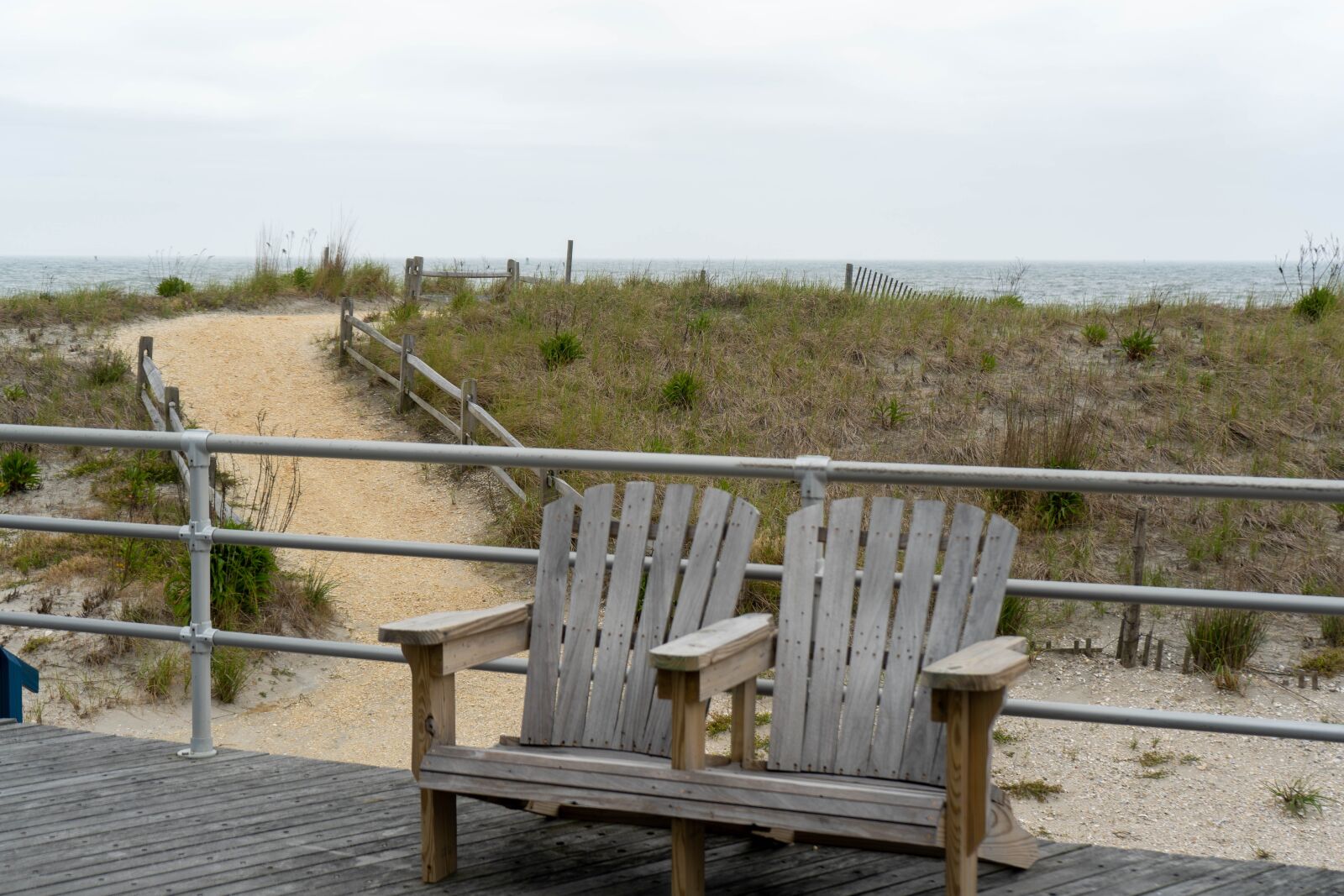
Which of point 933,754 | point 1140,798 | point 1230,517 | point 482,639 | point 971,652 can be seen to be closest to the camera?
point 971,652

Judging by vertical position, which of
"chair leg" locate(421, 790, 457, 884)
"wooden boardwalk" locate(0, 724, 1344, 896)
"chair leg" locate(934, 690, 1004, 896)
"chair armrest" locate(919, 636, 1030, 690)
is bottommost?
"wooden boardwalk" locate(0, 724, 1344, 896)

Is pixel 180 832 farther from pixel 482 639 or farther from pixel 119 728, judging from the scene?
pixel 119 728

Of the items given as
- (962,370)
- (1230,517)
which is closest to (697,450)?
(962,370)

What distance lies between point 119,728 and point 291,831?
5.14 m

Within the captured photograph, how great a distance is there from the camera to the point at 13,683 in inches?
163

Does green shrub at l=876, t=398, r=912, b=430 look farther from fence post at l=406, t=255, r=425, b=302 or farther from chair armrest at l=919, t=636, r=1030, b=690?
chair armrest at l=919, t=636, r=1030, b=690

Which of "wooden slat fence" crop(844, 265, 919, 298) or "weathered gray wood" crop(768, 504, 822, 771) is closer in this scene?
"weathered gray wood" crop(768, 504, 822, 771)

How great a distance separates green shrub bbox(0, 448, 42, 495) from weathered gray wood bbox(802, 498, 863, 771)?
11476mm

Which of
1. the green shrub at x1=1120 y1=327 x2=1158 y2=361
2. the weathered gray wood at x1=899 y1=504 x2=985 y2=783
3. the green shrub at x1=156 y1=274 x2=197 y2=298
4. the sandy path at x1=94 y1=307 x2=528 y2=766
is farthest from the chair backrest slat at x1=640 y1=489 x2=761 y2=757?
the green shrub at x1=156 y1=274 x2=197 y2=298

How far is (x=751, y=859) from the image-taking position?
3.05 m

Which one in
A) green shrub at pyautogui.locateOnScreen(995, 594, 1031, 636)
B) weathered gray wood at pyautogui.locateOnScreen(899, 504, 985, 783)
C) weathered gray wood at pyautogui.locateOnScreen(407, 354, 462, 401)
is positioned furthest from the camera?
weathered gray wood at pyautogui.locateOnScreen(407, 354, 462, 401)

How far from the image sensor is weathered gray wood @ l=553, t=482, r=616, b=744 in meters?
3.09

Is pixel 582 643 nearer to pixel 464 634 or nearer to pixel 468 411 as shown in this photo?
pixel 464 634

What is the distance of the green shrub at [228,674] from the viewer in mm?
8383
